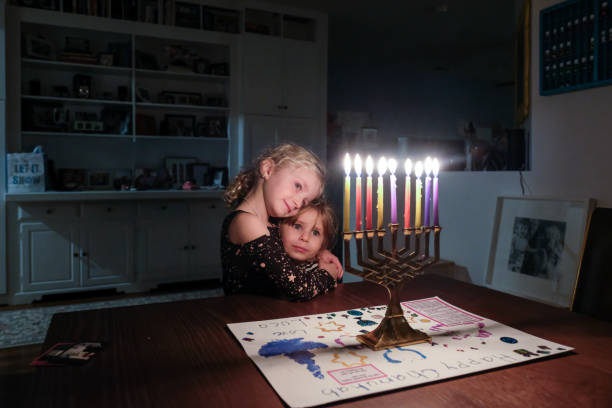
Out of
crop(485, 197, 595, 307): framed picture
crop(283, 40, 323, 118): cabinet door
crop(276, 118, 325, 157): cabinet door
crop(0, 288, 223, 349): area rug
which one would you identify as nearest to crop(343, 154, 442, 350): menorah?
crop(485, 197, 595, 307): framed picture

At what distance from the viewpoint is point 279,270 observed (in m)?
1.11

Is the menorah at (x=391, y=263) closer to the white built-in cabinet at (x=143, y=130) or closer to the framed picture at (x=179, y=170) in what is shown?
the white built-in cabinet at (x=143, y=130)

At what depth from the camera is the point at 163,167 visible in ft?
13.9

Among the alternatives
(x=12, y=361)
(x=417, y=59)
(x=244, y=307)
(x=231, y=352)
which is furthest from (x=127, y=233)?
(x=417, y=59)

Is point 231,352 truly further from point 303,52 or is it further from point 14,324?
point 303,52

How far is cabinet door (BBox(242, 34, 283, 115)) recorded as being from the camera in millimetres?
4070

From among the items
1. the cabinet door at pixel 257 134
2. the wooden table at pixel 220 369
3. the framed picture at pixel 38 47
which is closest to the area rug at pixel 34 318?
the cabinet door at pixel 257 134

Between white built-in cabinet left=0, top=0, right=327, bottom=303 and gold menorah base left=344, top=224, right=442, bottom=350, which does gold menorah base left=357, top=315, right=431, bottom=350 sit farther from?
white built-in cabinet left=0, top=0, right=327, bottom=303

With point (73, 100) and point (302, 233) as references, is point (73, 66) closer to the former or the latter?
point (73, 100)

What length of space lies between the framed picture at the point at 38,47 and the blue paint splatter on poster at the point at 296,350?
3830 millimetres

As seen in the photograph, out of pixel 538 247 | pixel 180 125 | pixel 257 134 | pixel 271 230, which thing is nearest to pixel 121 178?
pixel 180 125

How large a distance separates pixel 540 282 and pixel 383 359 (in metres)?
1.46

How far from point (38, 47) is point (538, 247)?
400 centimetres

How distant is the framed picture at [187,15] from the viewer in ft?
12.8
